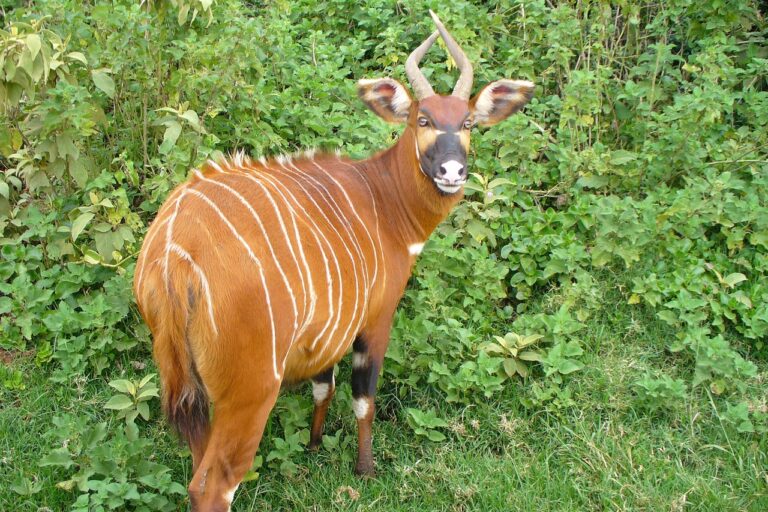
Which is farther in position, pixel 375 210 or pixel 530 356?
pixel 530 356

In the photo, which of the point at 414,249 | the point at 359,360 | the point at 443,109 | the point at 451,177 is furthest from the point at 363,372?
the point at 443,109

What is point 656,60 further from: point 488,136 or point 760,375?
point 760,375

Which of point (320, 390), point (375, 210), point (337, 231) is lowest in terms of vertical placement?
point (320, 390)

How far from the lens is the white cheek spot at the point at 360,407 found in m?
3.86

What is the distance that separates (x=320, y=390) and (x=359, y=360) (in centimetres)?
30

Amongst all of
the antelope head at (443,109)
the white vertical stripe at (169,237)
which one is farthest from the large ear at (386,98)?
the white vertical stripe at (169,237)

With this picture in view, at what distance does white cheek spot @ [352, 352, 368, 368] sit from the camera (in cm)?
383

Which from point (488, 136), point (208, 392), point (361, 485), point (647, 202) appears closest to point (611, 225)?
point (647, 202)

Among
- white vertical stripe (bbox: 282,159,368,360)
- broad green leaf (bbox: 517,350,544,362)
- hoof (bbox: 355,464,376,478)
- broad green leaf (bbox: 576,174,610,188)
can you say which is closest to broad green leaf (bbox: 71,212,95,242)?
white vertical stripe (bbox: 282,159,368,360)

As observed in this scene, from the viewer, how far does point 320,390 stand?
401 cm

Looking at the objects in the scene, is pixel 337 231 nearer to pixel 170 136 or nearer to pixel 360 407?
pixel 360 407

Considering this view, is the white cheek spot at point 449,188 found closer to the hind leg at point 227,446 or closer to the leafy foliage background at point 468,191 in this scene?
the leafy foliage background at point 468,191

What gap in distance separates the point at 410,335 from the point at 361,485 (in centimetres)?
80

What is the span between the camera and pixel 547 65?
5832 mm
